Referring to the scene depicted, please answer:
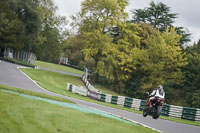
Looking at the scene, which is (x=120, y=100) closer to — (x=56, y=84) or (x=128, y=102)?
(x=128, y=102)

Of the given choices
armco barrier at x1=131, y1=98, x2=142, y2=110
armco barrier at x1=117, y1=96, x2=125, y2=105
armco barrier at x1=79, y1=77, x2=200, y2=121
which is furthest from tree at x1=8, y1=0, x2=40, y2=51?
armco barrier at x1=131, y1=98, x2=142, y2=110

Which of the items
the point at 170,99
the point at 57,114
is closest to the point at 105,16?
the point at 170,99

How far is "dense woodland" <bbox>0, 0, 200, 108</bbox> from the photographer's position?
4278cm

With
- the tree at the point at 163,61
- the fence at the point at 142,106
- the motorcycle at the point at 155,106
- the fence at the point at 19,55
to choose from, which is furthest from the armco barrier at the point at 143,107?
the fence at the point at 19,55

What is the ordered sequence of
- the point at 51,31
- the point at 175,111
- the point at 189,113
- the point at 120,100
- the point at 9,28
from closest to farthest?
the point at 189,113
the point at 175,111
the point at 120,100
the point at 9,28
the point at 51,31

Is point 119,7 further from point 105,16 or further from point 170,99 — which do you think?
point 170,99

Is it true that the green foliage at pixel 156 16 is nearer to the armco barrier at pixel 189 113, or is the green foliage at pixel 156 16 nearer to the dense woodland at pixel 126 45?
the dense woodland at pixel 126 45

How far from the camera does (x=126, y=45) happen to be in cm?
4803

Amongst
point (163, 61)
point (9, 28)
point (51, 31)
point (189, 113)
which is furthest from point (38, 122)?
point (51, 31)

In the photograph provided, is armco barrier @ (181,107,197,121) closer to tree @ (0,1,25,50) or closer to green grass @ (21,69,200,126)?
green grass @ (21,69,200,126)

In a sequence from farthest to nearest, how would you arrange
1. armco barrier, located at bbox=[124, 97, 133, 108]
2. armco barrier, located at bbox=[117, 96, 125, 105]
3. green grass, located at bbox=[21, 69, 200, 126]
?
armco barrier, located at bbox=[117, 96, 125, 105] < armco barrier, located at bbox=[124, 97, 133, 108] < green grass, located at bbox=[21, 69, 200, 126]

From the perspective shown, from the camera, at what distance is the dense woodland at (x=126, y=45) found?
42.8 meters

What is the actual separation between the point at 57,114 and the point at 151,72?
34.9 meters

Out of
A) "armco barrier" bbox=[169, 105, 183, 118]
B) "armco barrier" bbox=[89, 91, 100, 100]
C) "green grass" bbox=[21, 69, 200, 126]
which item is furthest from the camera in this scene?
"armco barrier" bbox=[89, 91, 100, 100]
